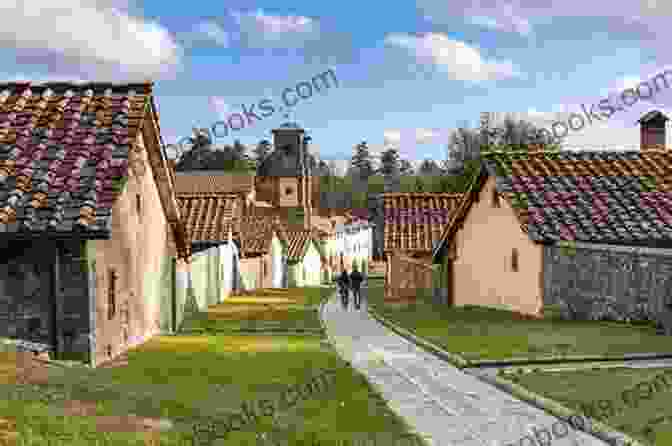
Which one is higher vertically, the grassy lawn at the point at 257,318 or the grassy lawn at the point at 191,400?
the grassy lawn at the point at 191,400

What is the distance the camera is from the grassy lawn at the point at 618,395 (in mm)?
8172

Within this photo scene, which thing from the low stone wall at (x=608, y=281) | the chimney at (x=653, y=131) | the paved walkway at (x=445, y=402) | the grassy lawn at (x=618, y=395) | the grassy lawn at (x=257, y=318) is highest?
the chimney at (x=653, y=131)

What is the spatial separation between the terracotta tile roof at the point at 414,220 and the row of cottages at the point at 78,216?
2059 cm

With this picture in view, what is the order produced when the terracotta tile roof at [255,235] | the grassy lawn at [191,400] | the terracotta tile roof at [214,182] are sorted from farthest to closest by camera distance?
the terracotta tile roof at [214,182]
the terracotta tile roof at [255,235]
the grassy lawn at [191,400]

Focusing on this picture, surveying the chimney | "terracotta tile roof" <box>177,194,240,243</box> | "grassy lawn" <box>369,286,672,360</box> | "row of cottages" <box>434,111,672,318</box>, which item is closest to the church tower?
"terracotta tile roof" <box>177,194,240,243</box>

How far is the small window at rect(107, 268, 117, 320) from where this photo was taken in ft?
42.4

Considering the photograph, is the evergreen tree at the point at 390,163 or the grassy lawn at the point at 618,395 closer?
the grassy lawn at the point at 618,395

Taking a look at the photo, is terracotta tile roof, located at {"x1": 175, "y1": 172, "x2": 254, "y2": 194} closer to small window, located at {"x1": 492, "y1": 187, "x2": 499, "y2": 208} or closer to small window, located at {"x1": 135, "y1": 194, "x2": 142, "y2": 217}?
small window, located at {"x1": 492, "y1": 187, "x2": 499, "y2": 208}

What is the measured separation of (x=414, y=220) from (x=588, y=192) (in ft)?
52.2

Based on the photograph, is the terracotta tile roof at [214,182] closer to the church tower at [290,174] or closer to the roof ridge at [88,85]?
the church tower at [290,174]

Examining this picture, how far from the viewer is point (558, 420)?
8828 millimetres

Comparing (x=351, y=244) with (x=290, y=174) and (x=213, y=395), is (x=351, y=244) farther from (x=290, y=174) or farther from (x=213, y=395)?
(x=213, y=395)

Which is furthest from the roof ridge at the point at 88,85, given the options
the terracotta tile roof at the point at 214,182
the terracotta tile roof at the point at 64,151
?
the terracotta tile roof at the point at 214,182

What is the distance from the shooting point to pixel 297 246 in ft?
218
